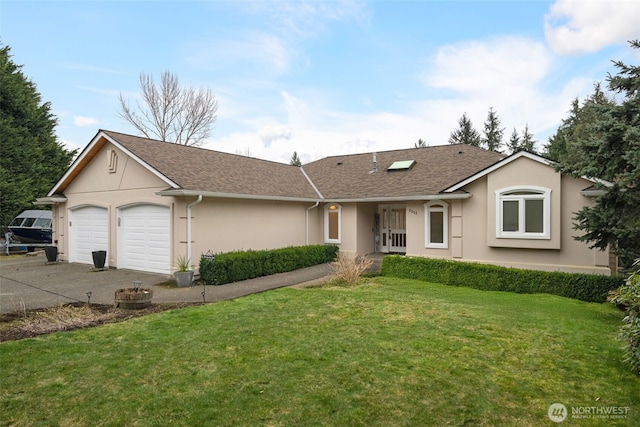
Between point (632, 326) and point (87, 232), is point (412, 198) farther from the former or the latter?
point (87, 232)

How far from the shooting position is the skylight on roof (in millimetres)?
18641

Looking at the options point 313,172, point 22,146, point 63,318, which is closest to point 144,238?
point 63,318

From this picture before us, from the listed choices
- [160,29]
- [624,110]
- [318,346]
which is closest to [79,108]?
[160,29]

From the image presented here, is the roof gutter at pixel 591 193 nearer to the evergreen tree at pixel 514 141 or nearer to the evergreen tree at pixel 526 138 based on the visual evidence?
the evergreen tree at pixel 526 138

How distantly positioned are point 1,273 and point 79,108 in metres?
8.62

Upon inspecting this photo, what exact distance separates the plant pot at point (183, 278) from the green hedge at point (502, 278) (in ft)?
21.3

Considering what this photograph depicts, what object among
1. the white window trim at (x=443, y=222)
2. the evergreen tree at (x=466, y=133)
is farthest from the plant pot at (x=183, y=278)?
the evergreen tree at (x=466, y=133)

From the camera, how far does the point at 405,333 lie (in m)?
6.36

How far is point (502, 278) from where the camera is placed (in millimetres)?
10992

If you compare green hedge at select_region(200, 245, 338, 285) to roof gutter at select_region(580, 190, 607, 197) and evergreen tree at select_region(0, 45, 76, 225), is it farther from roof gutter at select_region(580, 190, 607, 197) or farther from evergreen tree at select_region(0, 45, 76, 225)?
evergreen tree at select_region(0, 45, 76, 225)

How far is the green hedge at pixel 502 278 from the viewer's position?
9898 millimetres

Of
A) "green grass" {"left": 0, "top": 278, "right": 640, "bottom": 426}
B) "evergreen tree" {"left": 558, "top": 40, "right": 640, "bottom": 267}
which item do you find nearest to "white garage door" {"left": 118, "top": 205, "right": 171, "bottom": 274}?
"green grass" {"left": 0, "top": 278, "right": 640, "bottom": 426}

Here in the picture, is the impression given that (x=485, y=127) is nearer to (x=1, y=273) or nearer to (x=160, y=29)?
(x=160, y=29)

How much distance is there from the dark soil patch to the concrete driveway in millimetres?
491
